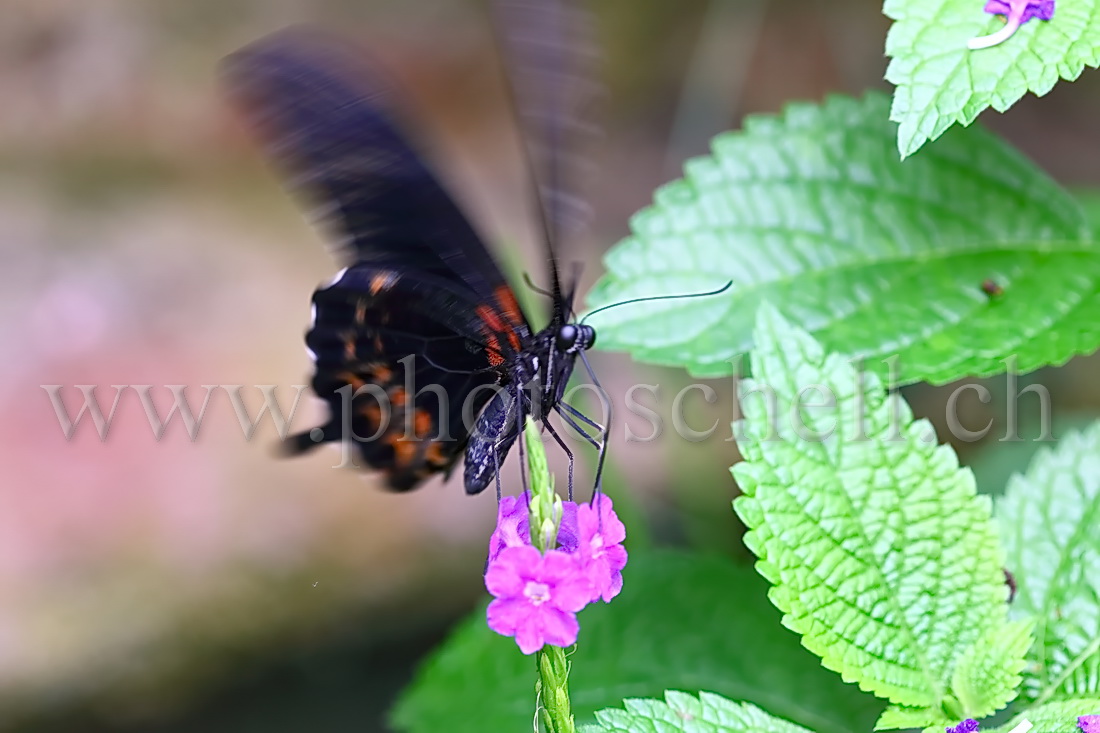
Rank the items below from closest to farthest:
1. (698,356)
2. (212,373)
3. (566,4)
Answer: (566,4), (698,356), (212,373)

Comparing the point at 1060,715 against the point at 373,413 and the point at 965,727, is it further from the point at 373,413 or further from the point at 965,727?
the point at 373,413

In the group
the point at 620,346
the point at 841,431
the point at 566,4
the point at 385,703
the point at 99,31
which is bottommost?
the point at 385,703

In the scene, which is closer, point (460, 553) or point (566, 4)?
point (566, 4)

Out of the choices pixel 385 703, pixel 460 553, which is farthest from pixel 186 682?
pixel 460 553

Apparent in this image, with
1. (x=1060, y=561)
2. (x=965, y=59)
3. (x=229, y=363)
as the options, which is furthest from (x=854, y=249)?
(x=229, y=363)

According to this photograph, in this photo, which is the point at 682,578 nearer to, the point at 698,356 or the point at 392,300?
the point at 698,356

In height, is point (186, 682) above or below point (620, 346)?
below

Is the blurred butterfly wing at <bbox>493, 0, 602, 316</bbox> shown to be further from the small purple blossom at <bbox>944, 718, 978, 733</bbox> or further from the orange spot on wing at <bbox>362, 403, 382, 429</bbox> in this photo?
the small purple blossom at <bbox>944, 718, 978, 733</bbox>
